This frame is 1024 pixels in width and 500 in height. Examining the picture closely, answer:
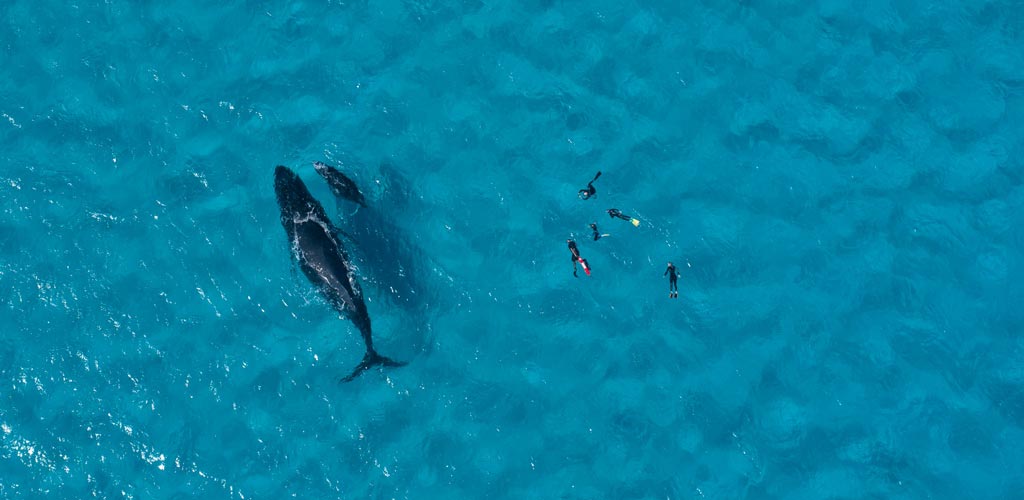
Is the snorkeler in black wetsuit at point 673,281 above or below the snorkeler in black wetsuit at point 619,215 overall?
below

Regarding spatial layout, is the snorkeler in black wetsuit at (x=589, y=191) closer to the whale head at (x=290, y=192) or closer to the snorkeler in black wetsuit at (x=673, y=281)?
the snorkeler in black wetsuit at (x=673, y=281)

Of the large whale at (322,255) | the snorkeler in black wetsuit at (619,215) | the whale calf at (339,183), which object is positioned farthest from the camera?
the snorkeler in black wetsuit at (619,215)

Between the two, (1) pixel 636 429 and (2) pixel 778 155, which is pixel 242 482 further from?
(2) pixel 778 155

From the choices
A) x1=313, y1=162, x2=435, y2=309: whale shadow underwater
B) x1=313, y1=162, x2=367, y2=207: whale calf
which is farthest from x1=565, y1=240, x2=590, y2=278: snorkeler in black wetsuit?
x1=313, y1=162, x2=367, y2=207: whale calf

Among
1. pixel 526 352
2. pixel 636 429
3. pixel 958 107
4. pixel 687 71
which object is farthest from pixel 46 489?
pixel 958 107

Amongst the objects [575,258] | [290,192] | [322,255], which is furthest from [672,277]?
[290,192]

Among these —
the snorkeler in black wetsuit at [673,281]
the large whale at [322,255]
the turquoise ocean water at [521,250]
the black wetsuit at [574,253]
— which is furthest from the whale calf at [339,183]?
the snorkeler in black wetsuit at [673,281]

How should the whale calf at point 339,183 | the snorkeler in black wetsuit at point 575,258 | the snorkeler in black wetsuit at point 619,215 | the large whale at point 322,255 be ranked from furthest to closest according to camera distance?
1. the snorkeler in black wetsuit at point 619,215
2. the whale calf at point 339,183
3. the snorkeler in black wetsuit at point 575,258
4. the large whale at point 322,255

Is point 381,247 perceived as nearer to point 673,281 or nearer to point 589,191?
point 589,191
